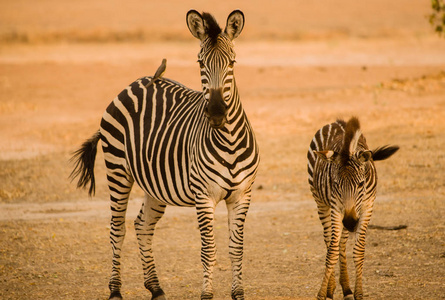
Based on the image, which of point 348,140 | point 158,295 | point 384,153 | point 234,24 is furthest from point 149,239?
point 384,153

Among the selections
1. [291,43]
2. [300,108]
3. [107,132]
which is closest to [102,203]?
[107,132]

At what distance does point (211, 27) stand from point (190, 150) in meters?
1.20

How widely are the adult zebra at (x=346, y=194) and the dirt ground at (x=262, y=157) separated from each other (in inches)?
17.3

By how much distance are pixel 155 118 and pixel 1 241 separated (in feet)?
11.2

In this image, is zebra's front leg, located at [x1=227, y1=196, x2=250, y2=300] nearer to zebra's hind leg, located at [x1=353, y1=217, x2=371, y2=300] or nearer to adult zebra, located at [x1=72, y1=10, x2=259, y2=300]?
adult zebra, located at [x1=72, y1=10, x2=259, y2=300]

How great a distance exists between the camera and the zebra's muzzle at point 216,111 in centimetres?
506

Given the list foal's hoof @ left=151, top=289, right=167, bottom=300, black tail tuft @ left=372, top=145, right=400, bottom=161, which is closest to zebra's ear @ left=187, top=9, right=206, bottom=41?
black tail tuft @ left=372, top=145, right=400, bottom=161

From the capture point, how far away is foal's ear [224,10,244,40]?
216 inches

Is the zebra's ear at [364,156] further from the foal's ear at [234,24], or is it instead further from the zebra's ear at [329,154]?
the foal's ear at [234,24]

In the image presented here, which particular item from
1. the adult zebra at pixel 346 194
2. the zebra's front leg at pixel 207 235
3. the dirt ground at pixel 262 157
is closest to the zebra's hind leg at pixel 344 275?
the adult zebra at pixel 346 194

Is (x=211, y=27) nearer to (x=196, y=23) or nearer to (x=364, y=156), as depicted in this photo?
(x=196, y=23)

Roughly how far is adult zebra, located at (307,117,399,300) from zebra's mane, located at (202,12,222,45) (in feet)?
4.50

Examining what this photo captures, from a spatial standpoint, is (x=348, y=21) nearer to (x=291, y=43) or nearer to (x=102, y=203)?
(x=291, y=43)

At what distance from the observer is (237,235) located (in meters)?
5.71
